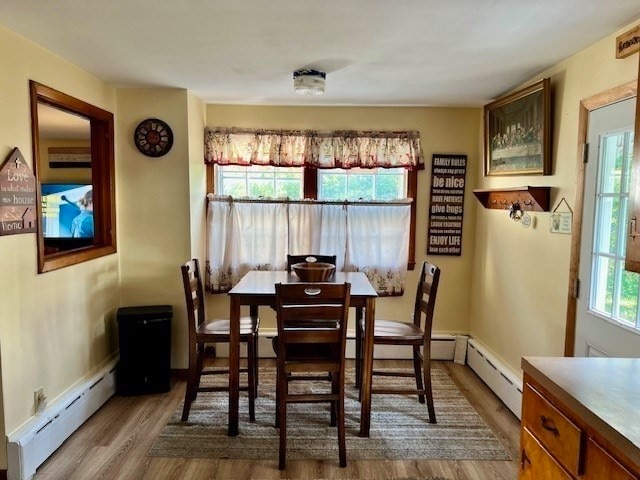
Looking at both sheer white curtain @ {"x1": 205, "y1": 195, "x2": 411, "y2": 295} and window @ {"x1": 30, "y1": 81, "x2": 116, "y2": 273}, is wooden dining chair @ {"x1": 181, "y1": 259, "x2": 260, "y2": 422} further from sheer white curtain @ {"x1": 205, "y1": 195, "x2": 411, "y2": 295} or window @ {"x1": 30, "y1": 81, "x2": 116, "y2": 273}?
sheer white curtain @ {"x1": 205, "y1": 195, "x2": 411, "y2": 295}

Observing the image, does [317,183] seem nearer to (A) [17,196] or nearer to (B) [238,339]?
(B) [238,339]

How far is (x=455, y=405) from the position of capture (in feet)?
9.98

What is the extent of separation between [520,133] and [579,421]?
2.27 metres

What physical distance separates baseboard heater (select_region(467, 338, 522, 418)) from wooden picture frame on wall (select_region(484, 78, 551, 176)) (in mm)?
1409

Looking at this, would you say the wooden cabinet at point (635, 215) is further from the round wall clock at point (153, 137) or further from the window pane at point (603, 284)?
the round wall clock at point (153, 137)

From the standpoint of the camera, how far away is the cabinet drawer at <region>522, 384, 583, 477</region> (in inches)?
47.1

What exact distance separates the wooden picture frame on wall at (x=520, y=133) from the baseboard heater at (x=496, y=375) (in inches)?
55.5

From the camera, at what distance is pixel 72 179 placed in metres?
3.90

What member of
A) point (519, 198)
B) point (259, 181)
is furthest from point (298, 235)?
point (519, 198)

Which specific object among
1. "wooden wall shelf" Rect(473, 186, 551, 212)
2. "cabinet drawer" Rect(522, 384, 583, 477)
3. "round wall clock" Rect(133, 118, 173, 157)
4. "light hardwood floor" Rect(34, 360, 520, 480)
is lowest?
"light hardwood floor" Rect(34, 360, 520, 480)

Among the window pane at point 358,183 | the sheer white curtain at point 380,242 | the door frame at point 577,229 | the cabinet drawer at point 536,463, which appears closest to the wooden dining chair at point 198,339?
the sheer white curtain at point 380,242

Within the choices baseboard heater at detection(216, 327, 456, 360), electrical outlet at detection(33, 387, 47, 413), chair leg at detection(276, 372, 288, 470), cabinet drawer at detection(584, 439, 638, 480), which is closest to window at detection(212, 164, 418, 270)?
baseboard heater at detection(216, 327, 456, 360)

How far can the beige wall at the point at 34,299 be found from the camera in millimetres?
2133

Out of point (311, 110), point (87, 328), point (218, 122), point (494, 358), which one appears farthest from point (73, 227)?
point (494, 358)
